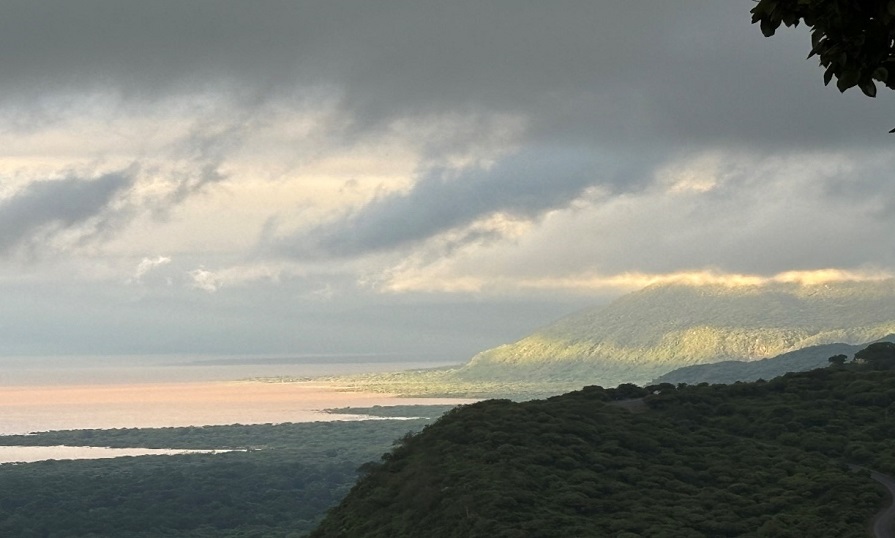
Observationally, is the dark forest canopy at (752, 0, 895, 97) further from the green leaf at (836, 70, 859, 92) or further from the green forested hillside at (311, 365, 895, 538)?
the green forested hillside at (311, 365, 895, 538)

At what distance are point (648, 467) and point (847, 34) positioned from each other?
12148 centimetres

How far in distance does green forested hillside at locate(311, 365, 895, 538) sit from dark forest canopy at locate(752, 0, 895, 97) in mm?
91360

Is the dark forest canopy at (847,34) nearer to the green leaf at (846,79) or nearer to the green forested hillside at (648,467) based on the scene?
the green leaf at (846,79)

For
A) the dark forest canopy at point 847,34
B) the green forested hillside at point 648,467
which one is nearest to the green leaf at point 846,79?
the dark forest canopy at point 847,34

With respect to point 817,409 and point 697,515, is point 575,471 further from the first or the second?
point 817,409

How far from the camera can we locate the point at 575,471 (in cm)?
12988

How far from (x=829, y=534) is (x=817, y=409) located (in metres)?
56.6

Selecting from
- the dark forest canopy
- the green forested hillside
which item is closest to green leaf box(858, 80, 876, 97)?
the dark forest canopy

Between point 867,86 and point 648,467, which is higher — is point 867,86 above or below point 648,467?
above

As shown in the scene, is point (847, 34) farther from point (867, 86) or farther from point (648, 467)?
point (648, 467)

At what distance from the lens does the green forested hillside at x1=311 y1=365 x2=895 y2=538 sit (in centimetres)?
11181

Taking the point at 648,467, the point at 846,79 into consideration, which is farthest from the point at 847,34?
the point at 648,467

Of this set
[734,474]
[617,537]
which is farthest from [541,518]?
[734,474]

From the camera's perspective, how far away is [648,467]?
13225 cm
